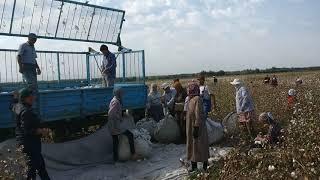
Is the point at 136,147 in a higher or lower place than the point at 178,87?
lower

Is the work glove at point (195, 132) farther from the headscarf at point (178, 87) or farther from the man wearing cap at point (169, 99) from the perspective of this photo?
the man wearing cap at point (169, 99)

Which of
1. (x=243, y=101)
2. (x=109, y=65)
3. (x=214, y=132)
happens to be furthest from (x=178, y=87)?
(x=109, y=65)

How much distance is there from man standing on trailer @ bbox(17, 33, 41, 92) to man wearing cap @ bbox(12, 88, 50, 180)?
71.5 inches

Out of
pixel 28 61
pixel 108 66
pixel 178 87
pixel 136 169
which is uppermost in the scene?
pixel 28 61

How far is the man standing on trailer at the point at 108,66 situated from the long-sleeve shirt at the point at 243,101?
3070mm

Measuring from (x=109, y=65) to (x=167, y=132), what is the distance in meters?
2.12

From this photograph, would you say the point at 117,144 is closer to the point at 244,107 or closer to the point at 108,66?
the point at 108,66

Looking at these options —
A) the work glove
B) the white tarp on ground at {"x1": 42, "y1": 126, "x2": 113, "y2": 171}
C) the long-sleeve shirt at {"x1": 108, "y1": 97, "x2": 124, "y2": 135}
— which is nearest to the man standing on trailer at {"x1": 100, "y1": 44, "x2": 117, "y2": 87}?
the white tarp on ground at {"x1": 42, "y1": 126, "x2": 113, "y2": 171}

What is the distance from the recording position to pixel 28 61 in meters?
9.57

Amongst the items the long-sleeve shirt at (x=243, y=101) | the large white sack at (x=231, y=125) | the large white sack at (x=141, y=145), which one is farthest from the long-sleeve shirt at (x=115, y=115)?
the long-sleeve shirt at (x=243, y=101)

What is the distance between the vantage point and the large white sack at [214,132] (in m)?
11.3

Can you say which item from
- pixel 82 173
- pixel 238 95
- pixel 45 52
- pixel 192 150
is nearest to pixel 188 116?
pixel 192 150

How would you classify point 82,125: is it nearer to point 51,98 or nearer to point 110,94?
point 110,94

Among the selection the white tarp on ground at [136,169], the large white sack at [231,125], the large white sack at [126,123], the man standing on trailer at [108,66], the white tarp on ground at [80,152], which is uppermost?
the man standing on trailer at [108,66]
